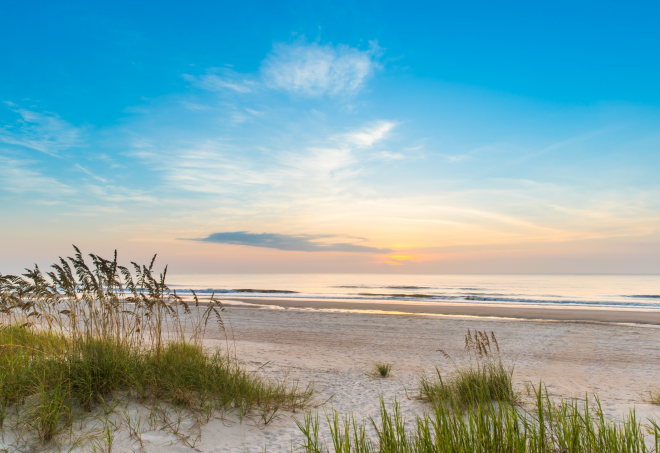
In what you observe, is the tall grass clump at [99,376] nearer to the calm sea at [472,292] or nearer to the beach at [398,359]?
the beach at [398,359]

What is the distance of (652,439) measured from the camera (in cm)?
449

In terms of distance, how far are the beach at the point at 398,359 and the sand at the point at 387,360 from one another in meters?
0.02

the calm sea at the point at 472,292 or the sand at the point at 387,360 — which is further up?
the sand at the point at 387,360

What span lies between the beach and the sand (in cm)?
2

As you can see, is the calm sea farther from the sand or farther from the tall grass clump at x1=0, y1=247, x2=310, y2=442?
the tall grass clump at x1=0, y1=247, x2=310, y2=442

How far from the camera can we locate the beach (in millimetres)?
4953

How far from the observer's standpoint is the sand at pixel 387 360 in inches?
179

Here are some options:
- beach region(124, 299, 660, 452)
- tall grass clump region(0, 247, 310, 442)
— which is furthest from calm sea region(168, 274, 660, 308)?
tall grass clump region(0, 247, 310, 442)

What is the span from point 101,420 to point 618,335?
1798 cm

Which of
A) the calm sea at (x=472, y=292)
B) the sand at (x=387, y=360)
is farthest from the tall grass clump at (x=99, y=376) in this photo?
the calm sea at (x=472, y=292)

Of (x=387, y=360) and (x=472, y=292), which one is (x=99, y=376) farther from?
(x=472, y=292)

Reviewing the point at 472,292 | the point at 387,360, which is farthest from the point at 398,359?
the point at 472,292

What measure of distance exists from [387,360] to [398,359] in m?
0.35

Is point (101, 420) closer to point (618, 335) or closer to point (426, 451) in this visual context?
point (426, 451)
